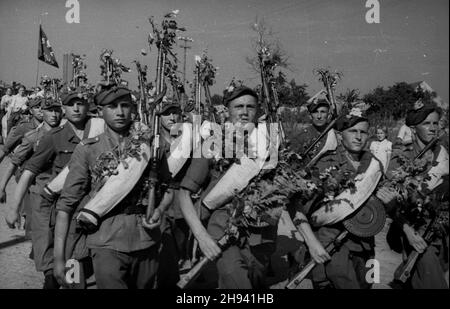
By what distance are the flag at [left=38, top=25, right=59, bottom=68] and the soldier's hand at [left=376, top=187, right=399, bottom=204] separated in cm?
596

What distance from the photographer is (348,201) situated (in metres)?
4.86

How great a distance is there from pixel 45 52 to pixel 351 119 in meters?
5.65

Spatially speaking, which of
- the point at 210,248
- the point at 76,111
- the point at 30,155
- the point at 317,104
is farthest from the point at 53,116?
the point at 210,248

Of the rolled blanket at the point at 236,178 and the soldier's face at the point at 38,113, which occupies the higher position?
the soldier's face at the point at 38,113

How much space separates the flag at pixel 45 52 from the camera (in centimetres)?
877

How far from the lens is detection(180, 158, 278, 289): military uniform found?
4.26m

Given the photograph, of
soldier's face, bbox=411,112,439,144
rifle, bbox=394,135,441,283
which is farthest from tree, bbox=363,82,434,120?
rifle, bbox=394,135,441,283

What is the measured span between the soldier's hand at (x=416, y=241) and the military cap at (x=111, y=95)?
279 cm

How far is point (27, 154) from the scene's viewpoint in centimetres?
677

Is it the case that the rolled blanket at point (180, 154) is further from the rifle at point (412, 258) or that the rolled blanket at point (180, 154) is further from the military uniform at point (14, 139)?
the military uniform at point (14, 139)

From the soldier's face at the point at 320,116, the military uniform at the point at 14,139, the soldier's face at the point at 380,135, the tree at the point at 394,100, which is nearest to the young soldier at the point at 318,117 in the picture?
the soldier's face at the point at 320,116

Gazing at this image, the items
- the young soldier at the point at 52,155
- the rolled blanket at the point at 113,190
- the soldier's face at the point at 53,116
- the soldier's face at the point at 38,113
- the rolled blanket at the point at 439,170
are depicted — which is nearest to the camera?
the rolled blanket at the point at 113,190

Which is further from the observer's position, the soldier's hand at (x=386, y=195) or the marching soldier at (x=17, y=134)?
the marching soldier at (x=17, y=134)

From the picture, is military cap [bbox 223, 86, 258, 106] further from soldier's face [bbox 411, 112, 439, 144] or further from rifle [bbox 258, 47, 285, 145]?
soldier's face [bbox 411, 112, 439, 144]
